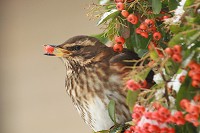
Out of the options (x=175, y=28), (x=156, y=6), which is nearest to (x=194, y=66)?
(x=175, y=28)

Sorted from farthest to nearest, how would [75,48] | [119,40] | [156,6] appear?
[75,48]
[119,40]
[156,6]

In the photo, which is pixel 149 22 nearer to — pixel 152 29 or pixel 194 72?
pixel 152 29

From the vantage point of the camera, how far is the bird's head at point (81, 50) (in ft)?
4.84

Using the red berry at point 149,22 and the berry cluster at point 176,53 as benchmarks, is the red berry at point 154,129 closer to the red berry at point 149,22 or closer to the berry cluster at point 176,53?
the berry cluster at point 176,53

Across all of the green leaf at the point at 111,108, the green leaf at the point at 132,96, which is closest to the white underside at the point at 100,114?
the green leaf at the point at 111,108

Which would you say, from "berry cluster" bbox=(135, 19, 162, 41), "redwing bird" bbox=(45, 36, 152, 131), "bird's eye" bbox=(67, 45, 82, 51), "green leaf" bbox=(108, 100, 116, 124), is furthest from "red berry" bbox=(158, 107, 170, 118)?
"bird's eye" bbox=(67, 45, 82, 51)

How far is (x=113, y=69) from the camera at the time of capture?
1475 millimetres

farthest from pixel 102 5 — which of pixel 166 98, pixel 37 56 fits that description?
pixel 37 56

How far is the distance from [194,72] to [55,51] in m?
0.63

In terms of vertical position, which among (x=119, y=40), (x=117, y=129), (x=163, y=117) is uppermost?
(x=119, y=40)

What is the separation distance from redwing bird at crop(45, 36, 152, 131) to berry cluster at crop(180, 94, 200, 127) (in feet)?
1.64

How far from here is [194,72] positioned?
2.87ft

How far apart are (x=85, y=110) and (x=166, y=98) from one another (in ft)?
1.84

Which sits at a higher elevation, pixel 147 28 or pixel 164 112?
pixel 147 28
